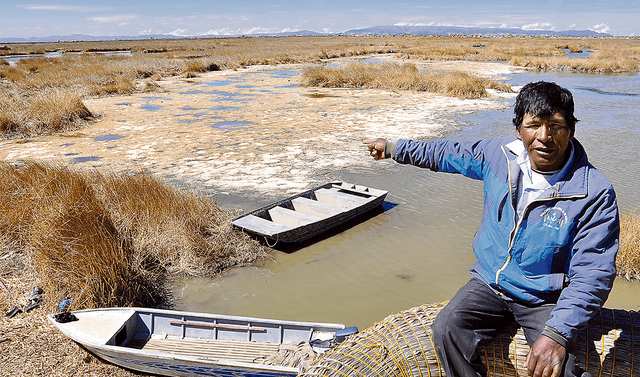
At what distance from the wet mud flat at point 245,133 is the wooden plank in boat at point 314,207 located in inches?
42.8

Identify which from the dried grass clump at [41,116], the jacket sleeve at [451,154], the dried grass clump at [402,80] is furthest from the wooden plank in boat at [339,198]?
the dried grass clump at [402,80]

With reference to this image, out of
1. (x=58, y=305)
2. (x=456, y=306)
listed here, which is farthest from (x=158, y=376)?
(x=456, y=306)

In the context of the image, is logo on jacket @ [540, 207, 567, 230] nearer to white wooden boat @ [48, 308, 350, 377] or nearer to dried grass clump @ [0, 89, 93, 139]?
white wooden boat @ [48, 308, 350, 377]

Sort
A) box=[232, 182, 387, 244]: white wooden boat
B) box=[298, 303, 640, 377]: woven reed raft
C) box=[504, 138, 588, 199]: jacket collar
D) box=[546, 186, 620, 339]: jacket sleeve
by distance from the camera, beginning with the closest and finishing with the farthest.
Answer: box=[546, 186, 620, 339]: jacket sleeve, box=[504, 138, 588, 199]: jacket collar, box=[298, 303, 640, 377]: woven reed raft, box=[232, 182, 387, 244]: white wooden boat

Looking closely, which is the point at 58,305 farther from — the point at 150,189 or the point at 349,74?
the point at 349,74

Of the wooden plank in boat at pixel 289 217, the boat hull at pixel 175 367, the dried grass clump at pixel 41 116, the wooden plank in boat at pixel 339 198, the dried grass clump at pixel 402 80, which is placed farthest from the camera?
the dried grass clump at pixel 402 80

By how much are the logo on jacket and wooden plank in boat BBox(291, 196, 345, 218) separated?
5.04 metres

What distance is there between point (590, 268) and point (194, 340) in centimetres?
377

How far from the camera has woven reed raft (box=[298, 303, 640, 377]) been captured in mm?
2562

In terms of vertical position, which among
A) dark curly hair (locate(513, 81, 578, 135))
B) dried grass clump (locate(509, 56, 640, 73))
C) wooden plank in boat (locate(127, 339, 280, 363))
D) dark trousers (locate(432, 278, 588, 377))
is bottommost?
wooden plank in boat (locate(127, 339, 280, 363))

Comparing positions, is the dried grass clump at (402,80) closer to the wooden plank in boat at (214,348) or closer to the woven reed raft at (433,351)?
the wooden plank in boat at (214,348)

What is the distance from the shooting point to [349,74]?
24.1 metres

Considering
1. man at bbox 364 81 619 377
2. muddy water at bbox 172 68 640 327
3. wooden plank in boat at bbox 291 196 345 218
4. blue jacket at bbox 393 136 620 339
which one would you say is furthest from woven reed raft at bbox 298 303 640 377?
wooden plank in boat at bbox 291 196 345 218

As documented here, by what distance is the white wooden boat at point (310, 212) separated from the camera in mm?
6566
